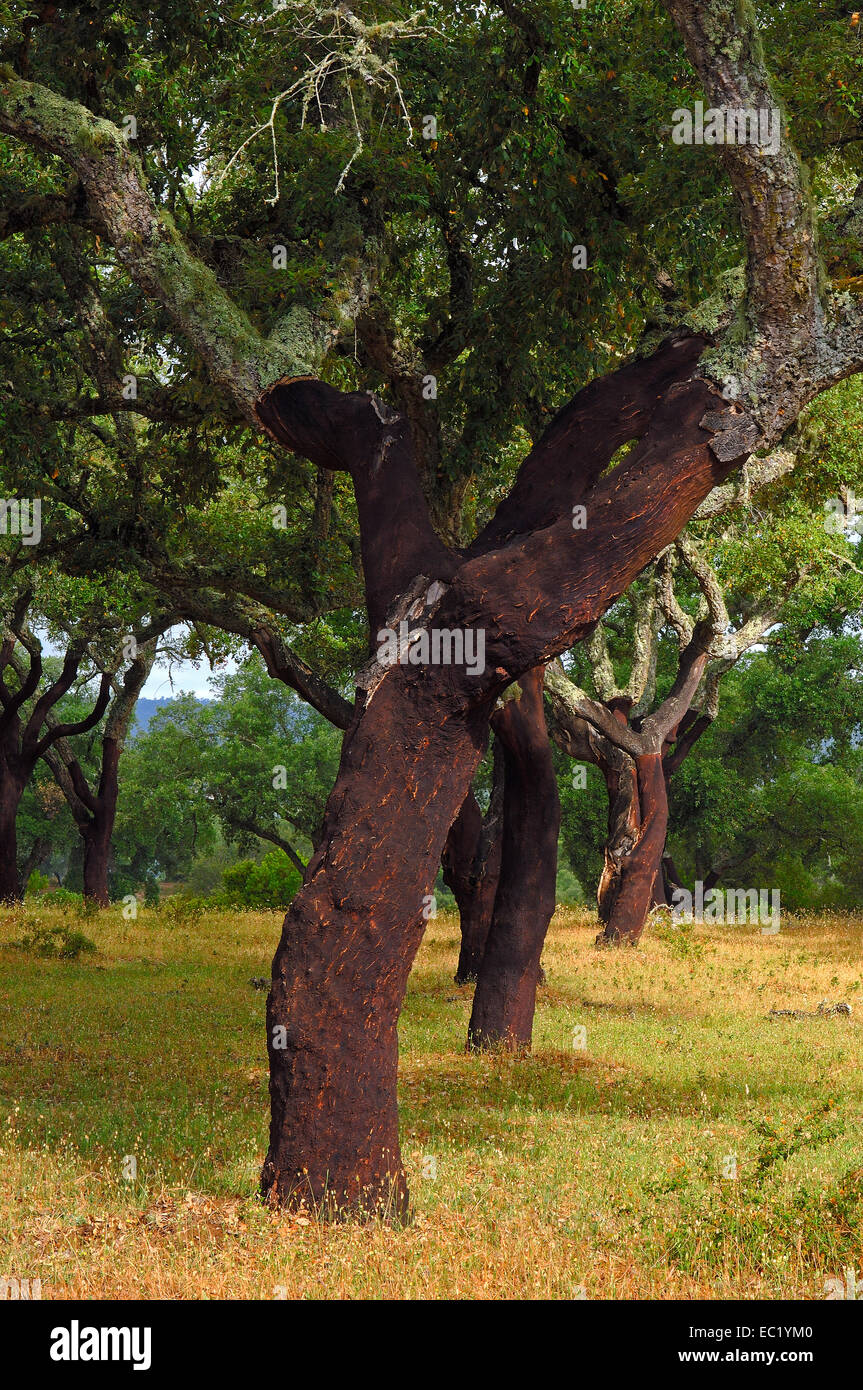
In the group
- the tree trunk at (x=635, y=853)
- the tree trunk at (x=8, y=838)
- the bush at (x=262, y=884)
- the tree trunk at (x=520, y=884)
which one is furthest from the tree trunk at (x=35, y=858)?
the tree trunk at (x=520, y=884)

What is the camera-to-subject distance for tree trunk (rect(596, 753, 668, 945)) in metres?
23.5

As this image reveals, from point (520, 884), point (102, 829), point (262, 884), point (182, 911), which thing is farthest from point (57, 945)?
point (262, 884)

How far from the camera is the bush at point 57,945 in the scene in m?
19.5

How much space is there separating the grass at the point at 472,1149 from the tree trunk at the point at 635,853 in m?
5.66

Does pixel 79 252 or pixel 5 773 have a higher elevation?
pixel 79 252

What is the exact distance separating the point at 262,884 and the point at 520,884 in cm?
2224

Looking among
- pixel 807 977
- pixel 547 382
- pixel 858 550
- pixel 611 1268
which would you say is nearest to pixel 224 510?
pixel 547 382

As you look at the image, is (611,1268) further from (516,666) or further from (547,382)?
(547,382)

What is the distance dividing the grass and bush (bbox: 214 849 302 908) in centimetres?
1572

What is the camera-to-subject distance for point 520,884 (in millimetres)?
12867

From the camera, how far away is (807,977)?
19094 mm

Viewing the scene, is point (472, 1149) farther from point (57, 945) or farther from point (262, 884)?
point (262, 884)

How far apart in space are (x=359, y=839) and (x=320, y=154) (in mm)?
7006

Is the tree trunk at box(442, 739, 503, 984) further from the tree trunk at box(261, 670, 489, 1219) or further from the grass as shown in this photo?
the tree trunk at box(261, 670, 489, 1219)
